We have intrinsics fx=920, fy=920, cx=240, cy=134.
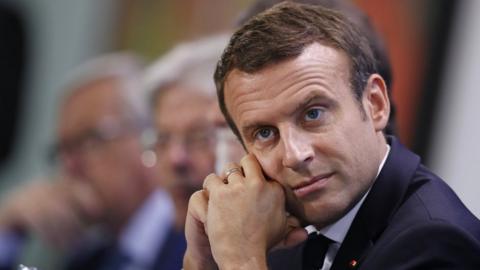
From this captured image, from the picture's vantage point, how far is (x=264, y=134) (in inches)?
66.1

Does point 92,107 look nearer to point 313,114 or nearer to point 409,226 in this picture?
point 313,114

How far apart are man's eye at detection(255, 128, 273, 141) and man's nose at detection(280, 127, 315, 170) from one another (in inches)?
1.8

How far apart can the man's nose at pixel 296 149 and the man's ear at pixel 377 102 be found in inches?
6.0

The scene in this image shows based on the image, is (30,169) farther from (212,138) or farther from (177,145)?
(212,138)

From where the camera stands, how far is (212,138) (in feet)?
8.88

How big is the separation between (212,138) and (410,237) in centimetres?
121

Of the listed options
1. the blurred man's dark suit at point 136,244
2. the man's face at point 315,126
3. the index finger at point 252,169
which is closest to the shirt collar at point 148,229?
the blurred man's dark suit at point 136,244

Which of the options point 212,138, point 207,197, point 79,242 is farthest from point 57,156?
point 207,197

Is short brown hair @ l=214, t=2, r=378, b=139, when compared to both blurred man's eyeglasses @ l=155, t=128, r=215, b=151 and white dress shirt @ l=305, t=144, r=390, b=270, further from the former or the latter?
blurred man's eyeglasses @ l=155, t=128, r=215, b=151

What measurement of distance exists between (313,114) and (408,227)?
0.26m

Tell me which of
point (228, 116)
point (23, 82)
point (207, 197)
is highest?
point (23, 82)

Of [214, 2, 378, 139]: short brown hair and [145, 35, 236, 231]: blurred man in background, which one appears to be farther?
[145, 35, 236, 231]: blurred man in background

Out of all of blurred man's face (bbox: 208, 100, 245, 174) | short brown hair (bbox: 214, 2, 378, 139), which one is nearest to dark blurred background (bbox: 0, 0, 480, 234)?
blurred man's face (bbox: 208, 100, 245, 174)

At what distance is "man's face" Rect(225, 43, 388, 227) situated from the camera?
5.31 ft
